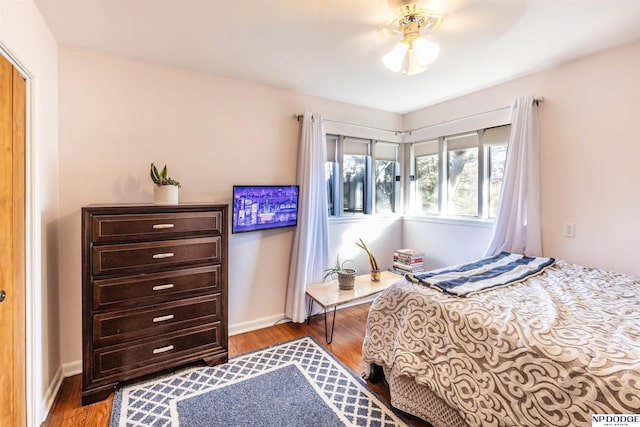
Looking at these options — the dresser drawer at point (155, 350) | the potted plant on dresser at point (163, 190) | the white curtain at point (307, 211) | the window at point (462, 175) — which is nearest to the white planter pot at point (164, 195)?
the potted plant on dresser at point (163, 190)

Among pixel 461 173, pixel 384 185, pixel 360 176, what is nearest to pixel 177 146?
pixel 360 176

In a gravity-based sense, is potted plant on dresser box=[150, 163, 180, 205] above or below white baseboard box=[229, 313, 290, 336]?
above

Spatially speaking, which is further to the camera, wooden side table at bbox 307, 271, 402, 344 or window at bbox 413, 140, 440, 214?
window at bbox 413, 140, 440, 214

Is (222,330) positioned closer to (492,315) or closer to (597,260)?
(492,315)

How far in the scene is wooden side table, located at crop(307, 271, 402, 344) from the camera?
8.57 feet

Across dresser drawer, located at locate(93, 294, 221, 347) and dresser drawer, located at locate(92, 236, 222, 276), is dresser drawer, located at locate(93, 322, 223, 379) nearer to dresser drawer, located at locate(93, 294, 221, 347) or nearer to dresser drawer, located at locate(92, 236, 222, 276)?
dresser drawer, located at locate(93, 294, 221, 347)

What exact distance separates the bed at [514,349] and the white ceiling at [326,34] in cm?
162

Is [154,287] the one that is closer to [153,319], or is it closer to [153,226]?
[153,319]

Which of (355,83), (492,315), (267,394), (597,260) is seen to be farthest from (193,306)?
(597,260)

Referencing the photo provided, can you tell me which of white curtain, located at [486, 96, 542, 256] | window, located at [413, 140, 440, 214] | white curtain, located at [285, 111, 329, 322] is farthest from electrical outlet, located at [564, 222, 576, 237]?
white curtain, located at [285, 111, 329, 322]

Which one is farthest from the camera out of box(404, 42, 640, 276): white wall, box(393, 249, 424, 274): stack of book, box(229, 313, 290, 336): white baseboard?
box(393, 249, 424, 274): stack of book

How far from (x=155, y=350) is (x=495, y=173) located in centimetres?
337

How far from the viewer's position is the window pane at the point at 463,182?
3186 millimetres

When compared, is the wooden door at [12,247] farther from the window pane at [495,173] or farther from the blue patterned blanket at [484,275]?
the window pane at [495,173]
